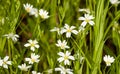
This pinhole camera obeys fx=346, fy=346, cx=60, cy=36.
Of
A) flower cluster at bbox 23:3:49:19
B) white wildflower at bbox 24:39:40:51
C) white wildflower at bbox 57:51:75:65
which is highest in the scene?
flower cluster at bbox 23:3:49:19

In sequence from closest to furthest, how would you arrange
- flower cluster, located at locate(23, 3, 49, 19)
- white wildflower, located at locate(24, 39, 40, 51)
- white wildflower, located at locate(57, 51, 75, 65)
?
white wildflower, located at locate(57, 51, 75, 65) → white wildflower, located at locate(24, 39, 40, 51) → flower cluster, located at locate(23, 3, 49, 19)

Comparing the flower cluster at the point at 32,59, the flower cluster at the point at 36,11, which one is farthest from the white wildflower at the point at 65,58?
the flower cluster at the point at 36,11

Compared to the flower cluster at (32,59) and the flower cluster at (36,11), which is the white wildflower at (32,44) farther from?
the flower cluster at (36,11)

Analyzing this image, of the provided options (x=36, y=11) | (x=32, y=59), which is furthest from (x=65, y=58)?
(x=36, y=11)

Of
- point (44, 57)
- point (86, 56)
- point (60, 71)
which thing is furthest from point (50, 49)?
point (86, 56)

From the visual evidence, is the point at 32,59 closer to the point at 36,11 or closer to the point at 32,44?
the point at 32,44

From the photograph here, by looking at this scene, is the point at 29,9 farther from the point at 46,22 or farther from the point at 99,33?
the point at 99,33

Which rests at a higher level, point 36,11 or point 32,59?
point 36,11

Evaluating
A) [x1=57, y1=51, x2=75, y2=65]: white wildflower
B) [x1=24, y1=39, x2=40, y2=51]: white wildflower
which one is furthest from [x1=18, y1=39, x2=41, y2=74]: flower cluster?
[x1=57, y1=51, x2=75, y2=65]: white wildflower

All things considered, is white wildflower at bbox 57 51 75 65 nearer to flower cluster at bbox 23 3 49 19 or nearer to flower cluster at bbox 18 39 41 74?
flower cluster at bbox 18 39 41 74

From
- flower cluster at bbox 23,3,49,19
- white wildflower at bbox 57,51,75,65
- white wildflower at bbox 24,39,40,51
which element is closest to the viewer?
white wildflower at bbox 57,51,75,65

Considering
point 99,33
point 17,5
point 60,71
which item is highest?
point 17,5
